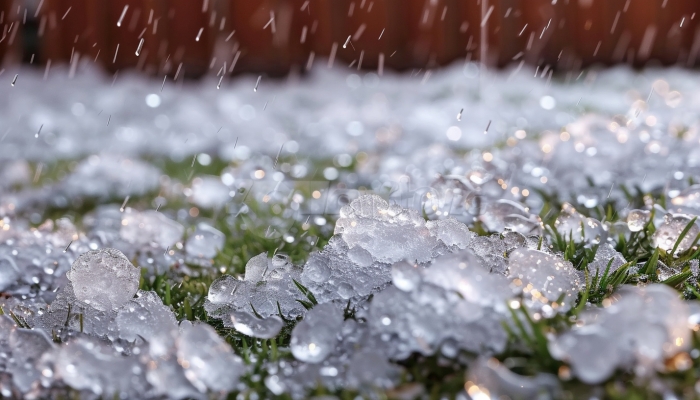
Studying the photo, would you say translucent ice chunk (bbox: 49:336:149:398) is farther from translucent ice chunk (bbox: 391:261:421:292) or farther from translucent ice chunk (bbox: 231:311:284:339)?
translucent ice chunk (bbox: 391:261:421:292)

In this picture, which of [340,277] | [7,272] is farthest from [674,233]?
[7,272]

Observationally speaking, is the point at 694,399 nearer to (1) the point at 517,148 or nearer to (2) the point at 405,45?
(1) the point at 517,148

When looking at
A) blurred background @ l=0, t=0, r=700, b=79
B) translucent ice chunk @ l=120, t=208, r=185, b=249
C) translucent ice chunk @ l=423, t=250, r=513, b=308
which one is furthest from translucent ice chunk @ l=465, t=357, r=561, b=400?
blurred background @ l=0, t=0, r=700, b=79

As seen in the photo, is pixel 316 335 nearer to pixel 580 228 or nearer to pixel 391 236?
pixel 391 236

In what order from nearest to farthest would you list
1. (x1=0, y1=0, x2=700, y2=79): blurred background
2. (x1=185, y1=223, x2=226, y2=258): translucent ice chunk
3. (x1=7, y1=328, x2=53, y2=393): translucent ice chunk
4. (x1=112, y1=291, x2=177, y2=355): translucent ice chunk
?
(x1=7, y1=328, x2=53, y2=393): translucent ice chunk
(x1=112, y1=291, x2=177, y2=355): translucent ice chunk
(x1=185, y1=223, x2=226, y2=258): translucent ice chunk
(x1=0, y1=0, x2=700, y2=79): blurred background

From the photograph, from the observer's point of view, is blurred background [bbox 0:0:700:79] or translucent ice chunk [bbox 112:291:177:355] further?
blurred background [bbox 0:0:700:79]

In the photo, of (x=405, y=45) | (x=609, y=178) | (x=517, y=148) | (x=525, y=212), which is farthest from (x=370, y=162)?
(x=405, y=45)

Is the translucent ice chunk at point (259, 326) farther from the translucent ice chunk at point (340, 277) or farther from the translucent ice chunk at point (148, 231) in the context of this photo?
the translucent ice chunk at point (148, 231)

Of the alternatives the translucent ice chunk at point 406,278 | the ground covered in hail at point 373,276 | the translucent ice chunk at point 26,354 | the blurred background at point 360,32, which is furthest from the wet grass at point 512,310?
the blurred background at point 360,32
